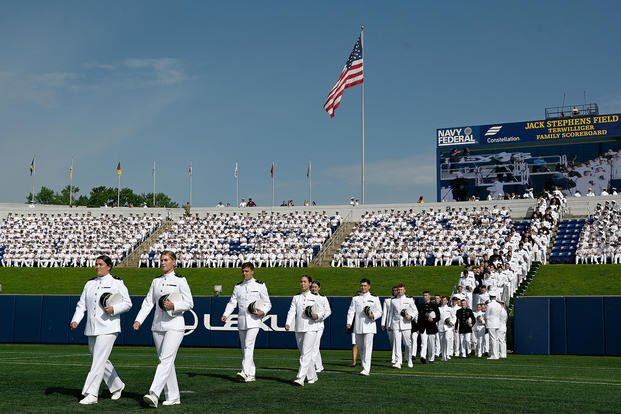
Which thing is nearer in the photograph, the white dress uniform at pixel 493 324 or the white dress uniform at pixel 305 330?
the white dress uniform at pixel 305 330

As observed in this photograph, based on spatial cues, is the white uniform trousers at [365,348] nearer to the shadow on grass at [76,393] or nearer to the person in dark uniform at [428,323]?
the person in dark uniform at [428,323]

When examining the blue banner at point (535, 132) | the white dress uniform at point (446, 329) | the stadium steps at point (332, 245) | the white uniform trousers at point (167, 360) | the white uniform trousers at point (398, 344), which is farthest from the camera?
the blue banner at point (535, 132)

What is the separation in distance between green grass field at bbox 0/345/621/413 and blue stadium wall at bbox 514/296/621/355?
22.0 feet

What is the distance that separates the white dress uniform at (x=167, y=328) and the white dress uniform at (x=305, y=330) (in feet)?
10.3

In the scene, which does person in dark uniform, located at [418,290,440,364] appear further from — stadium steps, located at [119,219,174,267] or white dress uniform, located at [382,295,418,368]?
stadium steps, located at [119,219,174,267]

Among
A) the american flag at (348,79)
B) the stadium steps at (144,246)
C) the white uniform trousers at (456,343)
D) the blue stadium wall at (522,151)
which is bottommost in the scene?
the white uniform trousers at (456,343)

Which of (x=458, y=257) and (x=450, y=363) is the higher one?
(x=458, y=257)

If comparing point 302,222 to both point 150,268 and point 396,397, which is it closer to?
point 150,268

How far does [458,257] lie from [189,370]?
27276 mm

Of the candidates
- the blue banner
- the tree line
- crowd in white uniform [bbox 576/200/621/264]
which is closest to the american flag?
the blue banner

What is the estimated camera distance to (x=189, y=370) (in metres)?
16.7

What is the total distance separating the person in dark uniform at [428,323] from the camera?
69.4ft

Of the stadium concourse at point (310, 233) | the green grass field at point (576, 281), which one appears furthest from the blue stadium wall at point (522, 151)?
the green grass field at point (576, 281)

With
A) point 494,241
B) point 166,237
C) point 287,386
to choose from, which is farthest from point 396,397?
point 166,237
